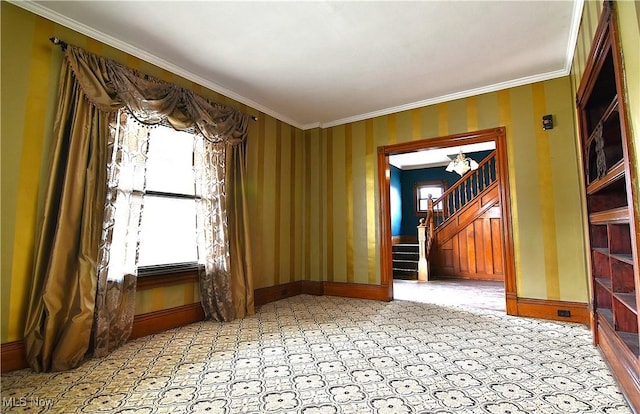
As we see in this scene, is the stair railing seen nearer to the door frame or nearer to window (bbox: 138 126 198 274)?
the door frame

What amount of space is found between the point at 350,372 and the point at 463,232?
5.62 meters

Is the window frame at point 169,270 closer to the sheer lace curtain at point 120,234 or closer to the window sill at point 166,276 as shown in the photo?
the window sill at point 166,276

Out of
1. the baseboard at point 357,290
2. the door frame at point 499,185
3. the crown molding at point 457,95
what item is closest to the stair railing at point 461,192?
the door frame at point 499,185

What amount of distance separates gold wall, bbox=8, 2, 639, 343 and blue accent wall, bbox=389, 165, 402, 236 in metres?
4.40

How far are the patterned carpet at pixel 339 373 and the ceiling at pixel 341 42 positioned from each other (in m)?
2.64

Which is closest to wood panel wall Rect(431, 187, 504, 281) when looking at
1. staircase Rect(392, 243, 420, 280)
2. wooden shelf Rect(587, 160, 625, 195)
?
staircase Rect(392, 243, 420, 280)

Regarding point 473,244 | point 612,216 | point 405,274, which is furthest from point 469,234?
point 612,216

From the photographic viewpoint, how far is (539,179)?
11.3 feet

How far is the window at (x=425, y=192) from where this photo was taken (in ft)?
29.2

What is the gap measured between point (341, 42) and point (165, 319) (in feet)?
10.1

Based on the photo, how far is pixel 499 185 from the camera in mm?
3689

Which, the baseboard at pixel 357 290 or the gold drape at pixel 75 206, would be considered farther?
the baseboard at pixel 357 290

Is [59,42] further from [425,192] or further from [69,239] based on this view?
[425,192]

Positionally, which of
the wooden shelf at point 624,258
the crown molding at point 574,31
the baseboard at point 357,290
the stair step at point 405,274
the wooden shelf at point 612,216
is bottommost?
the stair step at point 405,274
